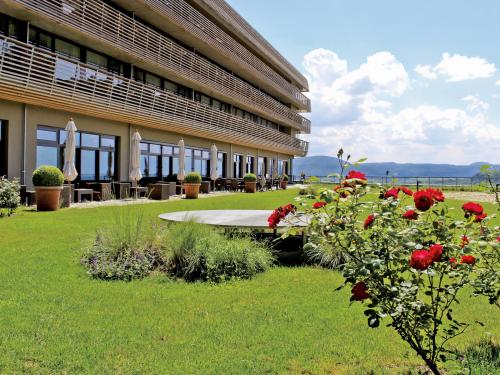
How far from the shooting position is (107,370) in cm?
323

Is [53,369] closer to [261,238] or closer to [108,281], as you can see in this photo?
[108,281]

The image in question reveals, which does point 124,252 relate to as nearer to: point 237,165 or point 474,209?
point 474,209

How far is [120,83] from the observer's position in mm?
19969

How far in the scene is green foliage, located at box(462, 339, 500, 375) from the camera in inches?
125

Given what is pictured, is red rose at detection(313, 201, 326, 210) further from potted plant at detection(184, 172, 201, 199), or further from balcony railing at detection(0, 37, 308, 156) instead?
potted plant at detection(184, 172, 201, 199)

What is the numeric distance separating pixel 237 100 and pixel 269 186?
23.7 feet

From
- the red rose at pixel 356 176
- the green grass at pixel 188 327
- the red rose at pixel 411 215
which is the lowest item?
the green grass at pixel 188 327

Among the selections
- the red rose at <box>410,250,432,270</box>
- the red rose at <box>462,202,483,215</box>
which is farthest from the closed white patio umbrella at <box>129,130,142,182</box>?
the red rose at <box>410,250,432,270</box>

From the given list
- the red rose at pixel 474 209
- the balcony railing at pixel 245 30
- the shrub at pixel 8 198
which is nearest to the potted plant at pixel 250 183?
the balcony railing at pixel 245 30

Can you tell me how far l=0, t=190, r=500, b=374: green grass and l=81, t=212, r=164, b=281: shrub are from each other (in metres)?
0.25

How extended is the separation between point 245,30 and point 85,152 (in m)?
19.9

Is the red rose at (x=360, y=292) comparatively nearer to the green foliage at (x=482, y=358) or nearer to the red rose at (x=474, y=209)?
the red rose at (x=474, y=209)

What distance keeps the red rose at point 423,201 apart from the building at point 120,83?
46.6 ft

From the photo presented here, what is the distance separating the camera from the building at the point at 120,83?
15.7 metres
